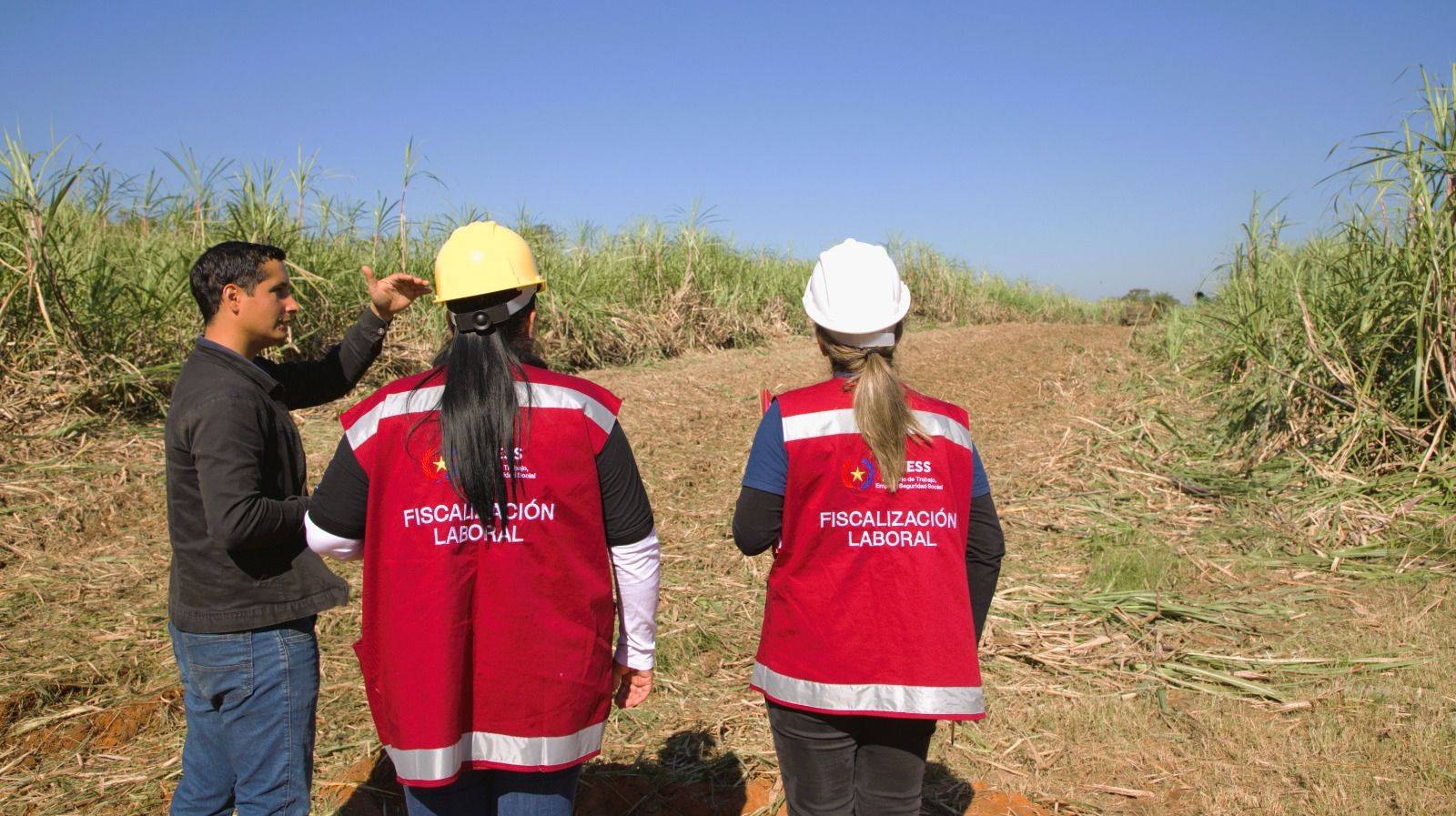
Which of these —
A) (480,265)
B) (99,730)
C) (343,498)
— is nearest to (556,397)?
(480,265)

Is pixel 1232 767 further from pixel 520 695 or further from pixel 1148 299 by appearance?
pixel 1148 299

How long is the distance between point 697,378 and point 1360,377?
200 inches

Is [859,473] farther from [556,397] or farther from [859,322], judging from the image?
[556,397]

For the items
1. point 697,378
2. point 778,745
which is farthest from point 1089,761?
point 697,378

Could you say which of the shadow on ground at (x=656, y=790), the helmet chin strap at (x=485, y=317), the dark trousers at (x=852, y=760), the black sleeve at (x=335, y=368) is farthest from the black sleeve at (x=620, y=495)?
the shadow on ground at (x=656, y=790)

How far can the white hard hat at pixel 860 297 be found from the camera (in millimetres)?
1880

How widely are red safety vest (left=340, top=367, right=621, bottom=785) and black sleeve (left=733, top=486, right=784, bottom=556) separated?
0.37m

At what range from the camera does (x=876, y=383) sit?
187 centimetres

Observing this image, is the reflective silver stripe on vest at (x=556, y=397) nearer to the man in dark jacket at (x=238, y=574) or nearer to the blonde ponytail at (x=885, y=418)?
the blonde ponytail at (x=885, y=418)

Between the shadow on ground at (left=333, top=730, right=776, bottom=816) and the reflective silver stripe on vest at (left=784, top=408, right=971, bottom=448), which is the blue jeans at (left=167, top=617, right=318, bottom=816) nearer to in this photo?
the shadow on ground at (left=333, top=730, right=776, bottom=816)

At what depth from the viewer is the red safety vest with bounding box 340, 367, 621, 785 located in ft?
5.43

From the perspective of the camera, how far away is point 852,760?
1.98 meters

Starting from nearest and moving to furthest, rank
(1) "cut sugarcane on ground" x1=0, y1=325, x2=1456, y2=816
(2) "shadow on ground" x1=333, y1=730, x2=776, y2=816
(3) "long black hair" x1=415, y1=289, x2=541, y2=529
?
(3) "long black hair" x1=415, y1=289, x2=541, y2=529 < (2) "shadow on ground" x1=333, y1=730, x2=776, y2=816 < (1) "cut sugarcane on ground" x1=0, y1=325, x2=1456, y2=816

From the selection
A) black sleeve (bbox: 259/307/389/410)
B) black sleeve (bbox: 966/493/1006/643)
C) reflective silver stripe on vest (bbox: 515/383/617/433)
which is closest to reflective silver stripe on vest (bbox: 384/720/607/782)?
reflective silver stripe on vest (bbox: 515/383/617/433)
